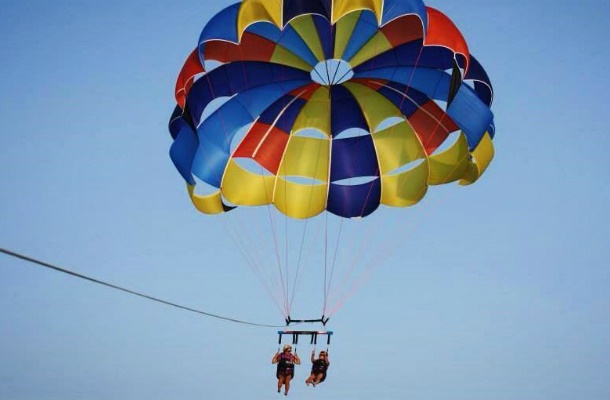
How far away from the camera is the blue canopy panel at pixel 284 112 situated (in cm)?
1623

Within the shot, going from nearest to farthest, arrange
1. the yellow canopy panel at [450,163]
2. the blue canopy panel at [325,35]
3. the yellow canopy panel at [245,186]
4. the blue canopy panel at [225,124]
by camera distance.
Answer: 1. the blue canopy panel at [225,124]
2. the blue canopy panel at [325,35]
3. the yellow canopy panel at [450,163]
4. the yellow canopy panel at [245,186]

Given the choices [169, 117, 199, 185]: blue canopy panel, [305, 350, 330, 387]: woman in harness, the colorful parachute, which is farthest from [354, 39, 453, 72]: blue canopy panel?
[305, 350, 330, 387]: woman in harness

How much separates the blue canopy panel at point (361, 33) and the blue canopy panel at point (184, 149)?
10.3 ft

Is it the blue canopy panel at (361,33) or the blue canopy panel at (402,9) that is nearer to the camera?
the blue canopy panel at (402,9)

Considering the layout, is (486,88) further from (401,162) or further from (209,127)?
(209,127)

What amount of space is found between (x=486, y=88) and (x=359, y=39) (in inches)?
98.1

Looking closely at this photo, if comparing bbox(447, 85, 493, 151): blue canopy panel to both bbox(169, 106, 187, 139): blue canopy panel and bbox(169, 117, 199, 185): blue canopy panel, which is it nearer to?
bbox(169, 117, 199, 185): blue canopy panel

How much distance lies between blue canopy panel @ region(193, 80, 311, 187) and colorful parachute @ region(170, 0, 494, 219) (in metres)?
0.02

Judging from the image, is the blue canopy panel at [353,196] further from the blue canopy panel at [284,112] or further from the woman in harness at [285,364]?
the woman in harness at [285,364]

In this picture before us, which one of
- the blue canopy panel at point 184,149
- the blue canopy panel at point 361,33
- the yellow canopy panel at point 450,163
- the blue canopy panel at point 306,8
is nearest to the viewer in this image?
the blue canopy panel at point 306,8

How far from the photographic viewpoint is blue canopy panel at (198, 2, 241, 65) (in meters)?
14.2

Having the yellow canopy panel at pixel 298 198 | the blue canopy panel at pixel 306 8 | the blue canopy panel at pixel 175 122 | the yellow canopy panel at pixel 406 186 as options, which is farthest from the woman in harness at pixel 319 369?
the blue canopy panel at pixel 306 8

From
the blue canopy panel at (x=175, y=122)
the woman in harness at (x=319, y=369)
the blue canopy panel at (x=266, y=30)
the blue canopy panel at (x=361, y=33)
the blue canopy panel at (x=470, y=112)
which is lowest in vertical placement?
the woman in harness at (x=319, y=369)

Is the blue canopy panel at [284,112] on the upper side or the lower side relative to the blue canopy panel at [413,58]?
lower
